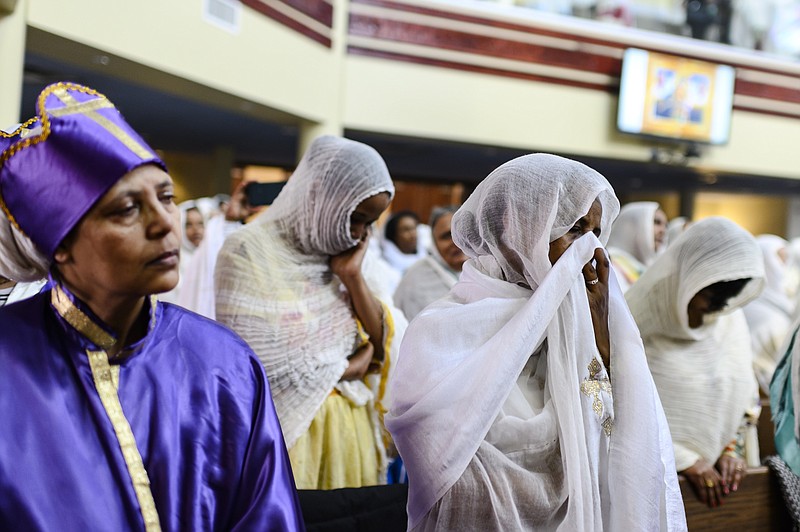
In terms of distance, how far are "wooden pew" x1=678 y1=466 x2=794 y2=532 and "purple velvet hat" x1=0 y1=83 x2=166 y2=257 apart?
1.70 metres

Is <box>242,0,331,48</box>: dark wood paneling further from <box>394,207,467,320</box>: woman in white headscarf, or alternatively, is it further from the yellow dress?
the yellow dress

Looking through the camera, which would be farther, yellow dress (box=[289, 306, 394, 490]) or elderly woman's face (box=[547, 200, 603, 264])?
yellow dress (box=[289, 306, 394, 490])

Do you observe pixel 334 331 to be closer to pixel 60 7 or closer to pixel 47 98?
pixel 47 98

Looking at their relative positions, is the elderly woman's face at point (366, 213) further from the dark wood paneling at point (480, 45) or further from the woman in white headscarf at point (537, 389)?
the dark wood paneling at point (480, 45)

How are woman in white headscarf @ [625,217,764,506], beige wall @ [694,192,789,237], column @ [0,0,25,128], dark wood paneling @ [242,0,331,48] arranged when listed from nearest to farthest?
woman in white headscarf @ [625,217,764,506]
column @ [0,0,25,128]
dark wood paneling @ [242,0,331,48]
beige wall @ [694,192,789,237]

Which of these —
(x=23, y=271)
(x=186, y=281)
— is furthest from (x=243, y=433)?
(x=186, y=281)

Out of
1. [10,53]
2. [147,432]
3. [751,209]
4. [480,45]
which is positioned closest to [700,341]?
[147,432]

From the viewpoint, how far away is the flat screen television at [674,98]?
9.77m

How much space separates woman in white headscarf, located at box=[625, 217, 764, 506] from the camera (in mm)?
2445

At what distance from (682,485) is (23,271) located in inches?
67.0

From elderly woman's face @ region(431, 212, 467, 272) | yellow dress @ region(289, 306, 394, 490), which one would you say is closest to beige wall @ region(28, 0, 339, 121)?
elderly woman's face @ region(431, 212, 467, 272)

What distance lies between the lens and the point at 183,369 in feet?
4.38

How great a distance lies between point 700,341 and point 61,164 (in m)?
1.94

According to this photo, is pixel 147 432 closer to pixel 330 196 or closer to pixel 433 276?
pixel 330 196
